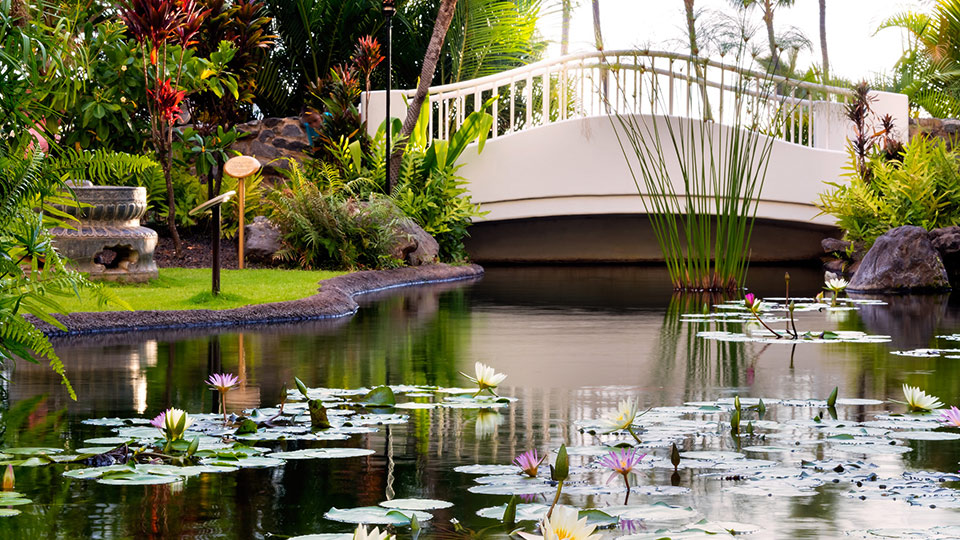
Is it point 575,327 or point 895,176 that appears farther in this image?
point 895,176

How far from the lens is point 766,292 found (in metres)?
12.2

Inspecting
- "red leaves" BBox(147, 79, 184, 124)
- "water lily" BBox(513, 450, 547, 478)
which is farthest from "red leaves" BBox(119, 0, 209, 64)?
"water lily" BBox(513, 450, 547, 478)

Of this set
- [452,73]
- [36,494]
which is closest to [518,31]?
[452,73]

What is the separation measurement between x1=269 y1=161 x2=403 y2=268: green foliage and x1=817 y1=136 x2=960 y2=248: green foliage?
5428mm

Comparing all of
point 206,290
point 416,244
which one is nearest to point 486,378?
point 206,290

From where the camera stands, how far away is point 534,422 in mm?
4621

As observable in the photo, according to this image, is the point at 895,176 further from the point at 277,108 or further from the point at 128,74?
the point at 277,108

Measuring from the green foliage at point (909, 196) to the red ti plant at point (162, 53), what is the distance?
25.6 feet

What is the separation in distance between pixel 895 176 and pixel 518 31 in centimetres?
857

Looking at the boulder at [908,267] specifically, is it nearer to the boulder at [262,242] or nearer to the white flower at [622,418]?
the boulder at [262,242]

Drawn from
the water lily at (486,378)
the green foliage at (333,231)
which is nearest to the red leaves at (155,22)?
the green foliage at (333,231)

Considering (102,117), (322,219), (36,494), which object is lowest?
(36,494)

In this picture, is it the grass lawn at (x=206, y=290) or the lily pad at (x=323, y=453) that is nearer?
the lily pad at (x=323, y=453)

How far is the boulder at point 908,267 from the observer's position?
40.8 feet
